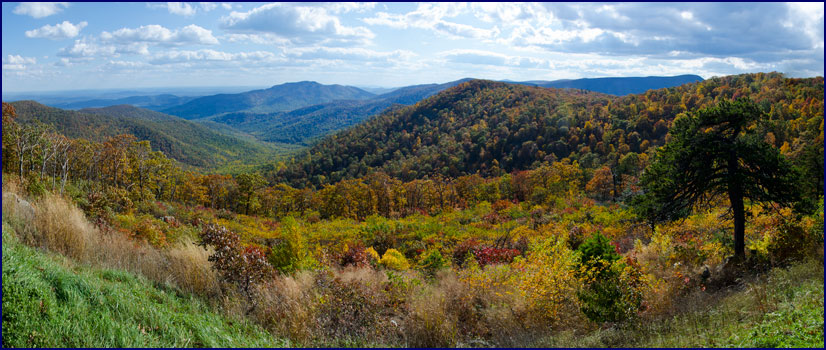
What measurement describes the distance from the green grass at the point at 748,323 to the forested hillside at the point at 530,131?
38.1 metres

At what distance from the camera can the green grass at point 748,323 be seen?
396cm

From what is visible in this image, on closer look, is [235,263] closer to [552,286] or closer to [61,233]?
[61,233]

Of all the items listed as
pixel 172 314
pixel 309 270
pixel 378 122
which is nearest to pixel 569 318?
pixel 309 270

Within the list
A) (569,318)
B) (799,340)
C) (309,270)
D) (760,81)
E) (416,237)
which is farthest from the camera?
(760,81)

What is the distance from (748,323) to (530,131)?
87850 millimetres

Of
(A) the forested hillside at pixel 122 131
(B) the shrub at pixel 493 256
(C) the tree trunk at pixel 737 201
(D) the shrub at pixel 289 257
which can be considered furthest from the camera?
(A) the forested hillside at pixel 122 131

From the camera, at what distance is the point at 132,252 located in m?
5.85

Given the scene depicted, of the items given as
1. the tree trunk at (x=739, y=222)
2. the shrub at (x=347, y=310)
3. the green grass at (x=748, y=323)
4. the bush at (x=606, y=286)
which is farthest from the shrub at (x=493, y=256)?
the shrub at (x=347, y=310)

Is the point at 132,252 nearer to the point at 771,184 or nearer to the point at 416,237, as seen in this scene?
the point at 771,184

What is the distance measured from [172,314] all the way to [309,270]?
287cm

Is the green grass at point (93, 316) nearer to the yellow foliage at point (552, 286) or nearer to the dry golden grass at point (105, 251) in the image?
the dry golden grass at point (105, 251)

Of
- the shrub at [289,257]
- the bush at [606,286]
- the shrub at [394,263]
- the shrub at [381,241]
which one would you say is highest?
the shrub at [289,257]

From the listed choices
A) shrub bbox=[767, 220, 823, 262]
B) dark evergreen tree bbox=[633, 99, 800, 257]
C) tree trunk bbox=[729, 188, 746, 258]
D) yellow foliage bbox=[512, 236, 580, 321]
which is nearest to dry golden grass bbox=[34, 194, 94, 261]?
yellow foliage bbox=[512, 236, 580, 321]

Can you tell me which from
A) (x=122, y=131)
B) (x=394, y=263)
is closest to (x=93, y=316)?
(x=394, y=263)
